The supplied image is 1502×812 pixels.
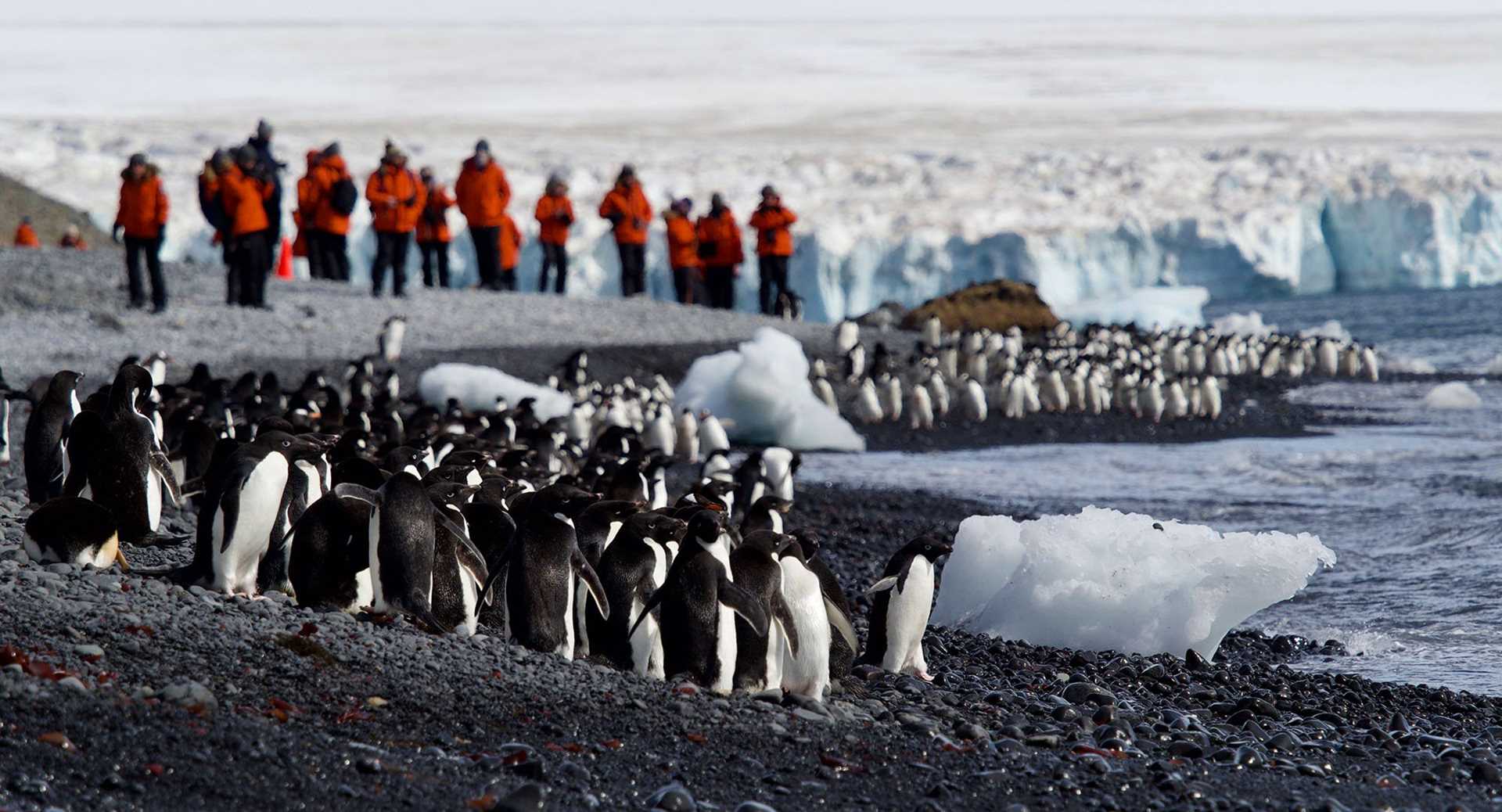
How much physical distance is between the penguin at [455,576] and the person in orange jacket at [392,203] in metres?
10.3

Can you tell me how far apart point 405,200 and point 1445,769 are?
1246cm

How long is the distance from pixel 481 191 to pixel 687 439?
498 centimetres

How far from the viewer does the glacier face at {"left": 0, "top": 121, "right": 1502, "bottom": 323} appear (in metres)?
36.0

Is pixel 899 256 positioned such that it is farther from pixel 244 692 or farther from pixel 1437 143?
pixel 1437 143

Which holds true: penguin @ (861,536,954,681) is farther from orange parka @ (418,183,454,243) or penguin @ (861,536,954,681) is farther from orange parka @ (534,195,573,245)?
orange parka @ (418,183,454,243)

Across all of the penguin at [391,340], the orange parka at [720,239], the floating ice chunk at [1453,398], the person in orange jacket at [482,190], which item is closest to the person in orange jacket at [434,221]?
the person in orange jacket at [482,190]

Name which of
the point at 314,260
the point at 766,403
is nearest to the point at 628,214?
the point at 314,260

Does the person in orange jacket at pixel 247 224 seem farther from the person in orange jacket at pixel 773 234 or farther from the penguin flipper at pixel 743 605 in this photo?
the penguin flipper at pixel 743 605

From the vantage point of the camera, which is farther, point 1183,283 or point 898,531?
point 1183,283

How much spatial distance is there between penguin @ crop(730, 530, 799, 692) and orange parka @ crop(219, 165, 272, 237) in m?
10.2

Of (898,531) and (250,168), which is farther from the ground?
(250,168)

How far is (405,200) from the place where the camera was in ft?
50.9

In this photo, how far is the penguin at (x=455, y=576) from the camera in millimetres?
4965

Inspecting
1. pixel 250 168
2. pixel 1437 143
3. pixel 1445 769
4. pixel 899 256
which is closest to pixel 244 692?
pixel 1445 769
